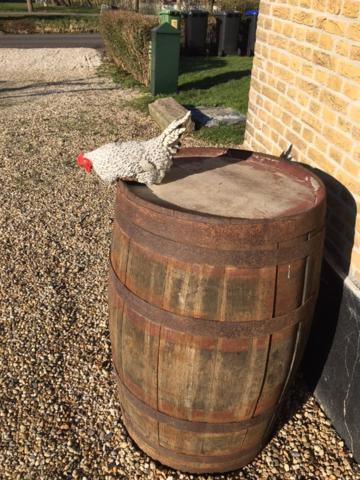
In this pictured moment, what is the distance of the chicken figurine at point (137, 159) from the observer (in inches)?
87.5

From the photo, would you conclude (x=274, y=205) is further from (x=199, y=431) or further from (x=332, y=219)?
(x=199, y=431)

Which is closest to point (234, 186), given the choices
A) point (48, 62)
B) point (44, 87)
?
point (44, 87)

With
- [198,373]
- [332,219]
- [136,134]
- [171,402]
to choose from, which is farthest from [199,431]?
[136,134]

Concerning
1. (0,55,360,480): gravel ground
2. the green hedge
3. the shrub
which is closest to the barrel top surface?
(0,55,360,480): gravel ground

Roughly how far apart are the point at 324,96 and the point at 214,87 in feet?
28.2

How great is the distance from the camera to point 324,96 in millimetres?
2850

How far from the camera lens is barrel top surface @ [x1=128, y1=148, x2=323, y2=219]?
2158 millimetres

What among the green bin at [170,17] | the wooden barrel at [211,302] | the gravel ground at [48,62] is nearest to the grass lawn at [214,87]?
the green bin at [170,17]

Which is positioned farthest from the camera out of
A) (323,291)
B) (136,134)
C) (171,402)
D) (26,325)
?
(136,134)

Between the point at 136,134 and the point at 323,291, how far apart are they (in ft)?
Answer: 19.1

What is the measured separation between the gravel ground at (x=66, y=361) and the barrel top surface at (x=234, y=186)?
4.81 ft

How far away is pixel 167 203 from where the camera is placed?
2160 millimetres

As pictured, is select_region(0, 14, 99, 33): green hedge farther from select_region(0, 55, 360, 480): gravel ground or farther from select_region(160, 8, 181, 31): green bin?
select_region(0, 55, 360, 480): gravel ground

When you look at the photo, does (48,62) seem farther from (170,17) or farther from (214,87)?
(214,87)
